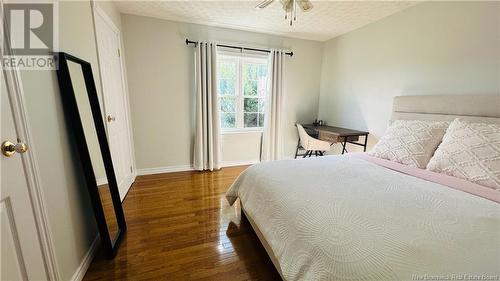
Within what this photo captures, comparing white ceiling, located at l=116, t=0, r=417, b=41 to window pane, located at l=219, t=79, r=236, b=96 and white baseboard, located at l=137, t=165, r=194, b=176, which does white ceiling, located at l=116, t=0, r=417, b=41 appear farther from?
white baseboard, located at l=137, t=165, r=194, b=176

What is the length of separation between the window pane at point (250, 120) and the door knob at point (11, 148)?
2.99 m

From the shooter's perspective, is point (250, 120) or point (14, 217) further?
point (250, 120)

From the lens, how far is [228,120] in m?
3.66

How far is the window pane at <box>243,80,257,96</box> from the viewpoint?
3.64 m

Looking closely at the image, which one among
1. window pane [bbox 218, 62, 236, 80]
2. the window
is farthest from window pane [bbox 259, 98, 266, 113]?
window pane [bbox 218, 62, 236, 80]

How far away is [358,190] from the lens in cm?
129

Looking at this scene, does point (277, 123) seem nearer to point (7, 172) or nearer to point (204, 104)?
point (204, 104)

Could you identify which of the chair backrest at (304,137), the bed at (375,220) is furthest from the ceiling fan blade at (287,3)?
the chair backrest at (304,137)

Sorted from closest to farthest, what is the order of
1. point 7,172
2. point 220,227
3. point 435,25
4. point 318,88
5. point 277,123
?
point 7,172 < point 220,227 < point 435,25 < point 277,123 < point 318,88

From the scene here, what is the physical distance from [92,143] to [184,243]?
3.47ft

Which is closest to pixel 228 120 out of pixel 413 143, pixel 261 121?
pixel 261 121

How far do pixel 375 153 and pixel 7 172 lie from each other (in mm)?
2547

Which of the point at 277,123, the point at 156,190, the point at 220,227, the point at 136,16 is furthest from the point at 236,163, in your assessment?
the point at 136,16

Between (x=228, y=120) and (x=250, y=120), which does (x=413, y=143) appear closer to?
(x=250, y=120)
